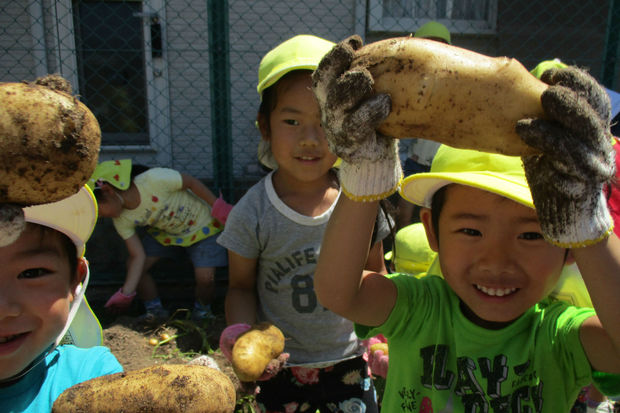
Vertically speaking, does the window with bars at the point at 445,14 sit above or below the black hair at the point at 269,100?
above

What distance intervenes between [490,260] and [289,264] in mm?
875

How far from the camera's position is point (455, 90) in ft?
3.24

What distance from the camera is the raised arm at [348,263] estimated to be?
1169 millimetres

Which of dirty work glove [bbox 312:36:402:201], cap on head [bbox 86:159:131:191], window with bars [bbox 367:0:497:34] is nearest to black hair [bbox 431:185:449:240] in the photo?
dirty work glove [bbox 312:36:402:201]

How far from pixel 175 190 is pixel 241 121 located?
186 cm

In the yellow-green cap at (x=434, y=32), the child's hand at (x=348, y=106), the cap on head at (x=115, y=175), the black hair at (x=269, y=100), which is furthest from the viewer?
the yellow-green cap at (x=434, y=32)

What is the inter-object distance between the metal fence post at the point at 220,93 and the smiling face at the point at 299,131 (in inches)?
96.5

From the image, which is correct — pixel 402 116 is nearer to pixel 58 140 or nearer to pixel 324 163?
pixel 58 140

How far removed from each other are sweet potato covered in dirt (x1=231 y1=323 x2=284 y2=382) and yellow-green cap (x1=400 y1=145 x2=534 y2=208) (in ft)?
2.04

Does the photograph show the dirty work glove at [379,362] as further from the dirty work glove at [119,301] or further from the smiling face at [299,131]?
the dirty work glove at [119,301]

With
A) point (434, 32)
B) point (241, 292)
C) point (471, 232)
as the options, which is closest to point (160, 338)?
point (241, 292)

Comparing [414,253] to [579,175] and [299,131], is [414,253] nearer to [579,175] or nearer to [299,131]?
[299,131]

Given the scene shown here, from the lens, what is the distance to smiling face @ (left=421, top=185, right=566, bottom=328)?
1199 millimetres

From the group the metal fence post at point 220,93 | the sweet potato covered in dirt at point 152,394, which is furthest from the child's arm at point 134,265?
the sweet potato covered in dirt at point 152,394
